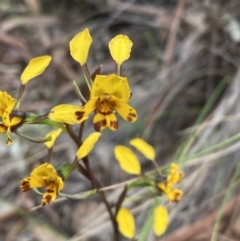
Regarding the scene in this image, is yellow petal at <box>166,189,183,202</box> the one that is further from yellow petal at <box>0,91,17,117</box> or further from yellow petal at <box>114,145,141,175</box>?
yellow petal at <box>0,91,17,117</box>

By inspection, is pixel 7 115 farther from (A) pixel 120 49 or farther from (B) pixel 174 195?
(B) pixel 174 195

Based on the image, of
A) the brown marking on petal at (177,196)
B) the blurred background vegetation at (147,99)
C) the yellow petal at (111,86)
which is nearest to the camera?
the yellow petal at (111,86)

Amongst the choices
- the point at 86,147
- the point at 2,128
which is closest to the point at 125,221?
the point at 86,147

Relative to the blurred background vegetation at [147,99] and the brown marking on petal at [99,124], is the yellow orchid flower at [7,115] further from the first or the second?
the blurred background vegetation at [147,99]

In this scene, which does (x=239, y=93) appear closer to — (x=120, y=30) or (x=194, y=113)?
(x=194, y=113)

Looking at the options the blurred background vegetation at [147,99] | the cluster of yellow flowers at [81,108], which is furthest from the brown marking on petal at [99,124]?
the blurred background vegetation at [147,99]

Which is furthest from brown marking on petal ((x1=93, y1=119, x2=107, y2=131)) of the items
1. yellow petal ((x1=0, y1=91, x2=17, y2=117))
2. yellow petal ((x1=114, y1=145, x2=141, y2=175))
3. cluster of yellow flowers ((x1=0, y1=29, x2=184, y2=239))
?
yellow petal ((x1=114, y1=145, x2=141, y2=175))
